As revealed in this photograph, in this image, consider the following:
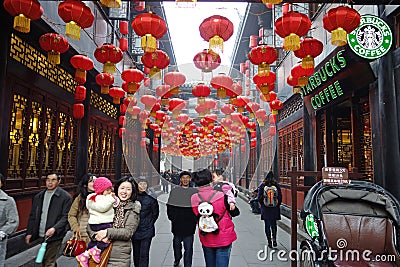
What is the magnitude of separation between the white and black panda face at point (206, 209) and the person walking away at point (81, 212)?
65.9 inches

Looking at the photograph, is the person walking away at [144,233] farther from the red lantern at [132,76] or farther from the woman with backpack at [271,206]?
the woman with backpack at [271,206]

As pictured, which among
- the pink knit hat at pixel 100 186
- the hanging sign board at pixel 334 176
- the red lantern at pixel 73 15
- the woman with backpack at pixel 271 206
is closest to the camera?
the pink knit hat at pixel 100 186

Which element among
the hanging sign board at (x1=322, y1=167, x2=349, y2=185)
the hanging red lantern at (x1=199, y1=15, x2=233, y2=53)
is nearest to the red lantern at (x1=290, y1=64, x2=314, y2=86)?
the hanging red lantern at (x1=199, y1=15, x2=233, y2=53)

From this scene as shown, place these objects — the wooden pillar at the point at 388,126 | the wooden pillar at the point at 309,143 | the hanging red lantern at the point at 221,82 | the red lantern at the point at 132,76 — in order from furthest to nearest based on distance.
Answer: the wooden pillar at the point at 309,143 < the hanging red lantern at the point at 221,82 < the red lantern at the point at 132,76 < the wooden pillar at the point at 388,126

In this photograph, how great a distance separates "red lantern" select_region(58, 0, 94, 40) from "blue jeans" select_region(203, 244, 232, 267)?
3636 mm

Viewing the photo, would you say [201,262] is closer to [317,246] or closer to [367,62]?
[317,246]

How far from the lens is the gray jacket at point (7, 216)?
4.04m

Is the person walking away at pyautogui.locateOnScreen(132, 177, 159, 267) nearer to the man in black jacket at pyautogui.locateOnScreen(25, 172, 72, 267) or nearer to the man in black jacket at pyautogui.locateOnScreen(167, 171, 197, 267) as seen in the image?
the man in black jacket at pyautogui.locateOnScreen(167, 171, 197, 267)

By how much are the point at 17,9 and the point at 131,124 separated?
1421 cm

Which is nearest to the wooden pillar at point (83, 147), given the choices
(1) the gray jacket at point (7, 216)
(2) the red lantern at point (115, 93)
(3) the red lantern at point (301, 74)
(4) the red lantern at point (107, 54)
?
(2) the red lantern at point (115, 93)

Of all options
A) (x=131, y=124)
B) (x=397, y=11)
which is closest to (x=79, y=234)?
(x=397, y=11)

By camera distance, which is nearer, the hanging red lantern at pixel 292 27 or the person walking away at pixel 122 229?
the person walking away at pixel 122 229

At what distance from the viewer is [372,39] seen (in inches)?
246

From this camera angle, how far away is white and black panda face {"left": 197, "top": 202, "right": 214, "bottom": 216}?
3.96 meters
